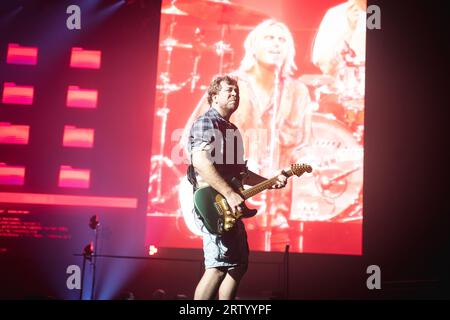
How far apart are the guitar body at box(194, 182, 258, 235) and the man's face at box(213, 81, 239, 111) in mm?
574

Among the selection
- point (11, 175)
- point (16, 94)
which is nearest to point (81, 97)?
point (16, 94)

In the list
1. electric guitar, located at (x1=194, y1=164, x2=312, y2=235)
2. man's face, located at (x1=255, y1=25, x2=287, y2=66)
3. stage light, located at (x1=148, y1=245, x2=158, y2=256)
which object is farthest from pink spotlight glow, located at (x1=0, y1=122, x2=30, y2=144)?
electric guitar, located at (x1=194, y1=164, x2=312, y2=235)

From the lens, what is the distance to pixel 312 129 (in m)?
7.06

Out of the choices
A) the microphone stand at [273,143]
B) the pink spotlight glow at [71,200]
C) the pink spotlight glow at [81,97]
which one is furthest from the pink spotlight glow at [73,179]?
the microphone stand at [273,143]

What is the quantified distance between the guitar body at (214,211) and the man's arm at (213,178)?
0.05m

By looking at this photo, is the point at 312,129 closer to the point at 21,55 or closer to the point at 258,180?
the point at 258,180

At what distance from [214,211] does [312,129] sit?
4.15m

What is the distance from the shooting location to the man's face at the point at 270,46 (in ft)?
23.7

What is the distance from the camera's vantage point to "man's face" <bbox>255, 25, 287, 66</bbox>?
7234mm

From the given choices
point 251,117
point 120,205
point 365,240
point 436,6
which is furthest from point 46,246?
point 436,6

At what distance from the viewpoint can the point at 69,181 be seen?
7.49 metres
